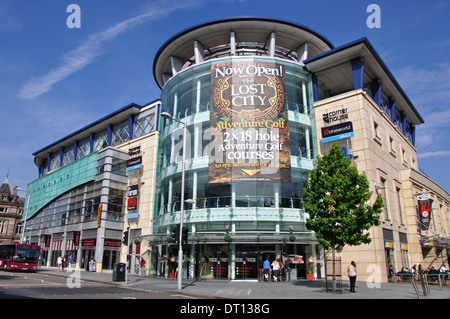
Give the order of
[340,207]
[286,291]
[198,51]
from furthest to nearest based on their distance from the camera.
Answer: [198,51], [340,207], [286,291]

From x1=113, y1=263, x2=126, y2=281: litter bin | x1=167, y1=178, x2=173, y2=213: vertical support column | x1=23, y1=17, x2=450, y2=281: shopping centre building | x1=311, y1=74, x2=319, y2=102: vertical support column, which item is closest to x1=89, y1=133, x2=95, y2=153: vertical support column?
x1=23, y1=17, x2=450, y2=281: shopping centre building

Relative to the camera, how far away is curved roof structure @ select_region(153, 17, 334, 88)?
3591cm

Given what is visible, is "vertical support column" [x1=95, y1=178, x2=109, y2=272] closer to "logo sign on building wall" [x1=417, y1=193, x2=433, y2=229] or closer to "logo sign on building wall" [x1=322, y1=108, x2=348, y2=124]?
"logo sign on building wall" [x1=322, y1=108, x2=348, y2=124]

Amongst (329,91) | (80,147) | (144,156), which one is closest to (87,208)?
(144,156)

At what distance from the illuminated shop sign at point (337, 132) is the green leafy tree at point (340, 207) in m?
10.8

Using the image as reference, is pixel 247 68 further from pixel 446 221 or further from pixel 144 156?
pixel 446 221

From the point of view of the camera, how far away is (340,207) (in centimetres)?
1955

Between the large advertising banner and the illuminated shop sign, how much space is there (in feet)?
12.1

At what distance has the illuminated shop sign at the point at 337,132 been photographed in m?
31.2

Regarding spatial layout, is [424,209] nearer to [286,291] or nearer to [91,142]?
[286,291]

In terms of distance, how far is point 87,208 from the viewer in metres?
43.9

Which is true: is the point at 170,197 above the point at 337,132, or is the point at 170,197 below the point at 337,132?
below

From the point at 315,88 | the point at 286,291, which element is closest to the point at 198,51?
the point at 315,88

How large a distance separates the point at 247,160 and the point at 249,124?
3.30 metres
